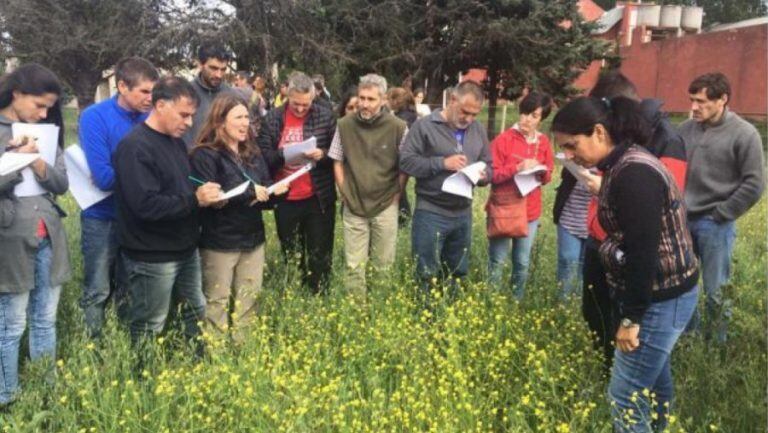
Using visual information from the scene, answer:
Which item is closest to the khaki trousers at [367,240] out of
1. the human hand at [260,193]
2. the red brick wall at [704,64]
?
the human hand at [260,193]

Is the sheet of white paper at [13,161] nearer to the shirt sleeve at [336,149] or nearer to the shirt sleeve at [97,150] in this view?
the shirt sleeve at [97,150]

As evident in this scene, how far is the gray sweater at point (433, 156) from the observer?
4.55 meters

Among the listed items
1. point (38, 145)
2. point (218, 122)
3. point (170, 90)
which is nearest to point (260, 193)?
A: point (218, 122)

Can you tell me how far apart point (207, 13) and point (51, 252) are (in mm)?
12847

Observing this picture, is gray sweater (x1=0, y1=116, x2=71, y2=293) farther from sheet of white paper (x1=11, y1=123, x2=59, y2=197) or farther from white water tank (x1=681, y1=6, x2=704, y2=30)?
white water tank (x1=681, y1=6, x2=704, y2=30)

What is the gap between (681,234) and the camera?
2586mm

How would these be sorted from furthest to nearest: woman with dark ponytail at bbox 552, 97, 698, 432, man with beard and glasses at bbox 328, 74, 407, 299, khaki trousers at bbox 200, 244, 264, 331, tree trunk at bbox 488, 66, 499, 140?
tree trunk at bbox 488, 66, 499, 140 < man with beard and glasses at bbox 328, 74, 407, 299 < khaki trousers at bbox 200, 244, 264, 331 < woman with dark ponytail at bbox 552, 97, 698, 432

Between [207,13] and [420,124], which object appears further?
[207,13]

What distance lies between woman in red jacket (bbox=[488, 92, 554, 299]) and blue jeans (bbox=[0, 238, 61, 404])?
119 inches

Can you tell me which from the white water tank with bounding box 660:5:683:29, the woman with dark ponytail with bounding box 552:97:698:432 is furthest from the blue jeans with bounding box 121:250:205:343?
the white water tank with bounding box 660:5:683:29

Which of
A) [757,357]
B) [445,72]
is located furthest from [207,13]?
[757,357]

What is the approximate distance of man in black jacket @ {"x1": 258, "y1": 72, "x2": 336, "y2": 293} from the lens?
15.0 feet

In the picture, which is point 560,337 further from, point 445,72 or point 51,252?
point 445,72

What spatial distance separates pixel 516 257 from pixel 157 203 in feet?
9.40
